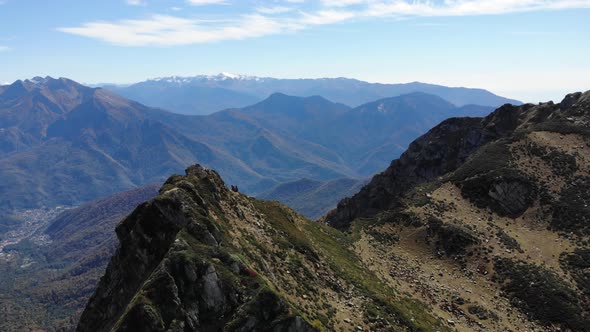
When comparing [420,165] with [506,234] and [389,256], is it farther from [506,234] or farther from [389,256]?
[389,256]

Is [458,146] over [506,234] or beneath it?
over

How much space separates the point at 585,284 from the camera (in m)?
64.4

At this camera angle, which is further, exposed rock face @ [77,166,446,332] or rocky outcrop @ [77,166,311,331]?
exposed rock face @ [77,166,446,332]

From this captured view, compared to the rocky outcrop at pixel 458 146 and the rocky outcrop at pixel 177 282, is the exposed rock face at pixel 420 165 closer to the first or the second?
the rocky outcrop at pixel 458 146

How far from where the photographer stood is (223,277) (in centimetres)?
3566

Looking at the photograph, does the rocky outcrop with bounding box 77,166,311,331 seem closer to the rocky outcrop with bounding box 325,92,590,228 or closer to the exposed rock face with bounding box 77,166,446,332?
the exposed rock face with bounding box 77,166,446,332

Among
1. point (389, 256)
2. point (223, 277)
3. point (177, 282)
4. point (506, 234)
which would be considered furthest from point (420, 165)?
point (177, 282)

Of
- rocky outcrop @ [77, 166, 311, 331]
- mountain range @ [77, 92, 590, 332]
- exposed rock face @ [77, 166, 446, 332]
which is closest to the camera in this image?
rocky outcrop @ [77, 166, 311, 331]

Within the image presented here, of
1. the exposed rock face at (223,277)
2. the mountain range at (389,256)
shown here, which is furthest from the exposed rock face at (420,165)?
the exposed rock face at (223,277)

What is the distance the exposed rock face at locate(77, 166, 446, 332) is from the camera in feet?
110

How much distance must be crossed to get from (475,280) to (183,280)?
4863 cm

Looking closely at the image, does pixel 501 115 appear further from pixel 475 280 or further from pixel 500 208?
pixel 475 280

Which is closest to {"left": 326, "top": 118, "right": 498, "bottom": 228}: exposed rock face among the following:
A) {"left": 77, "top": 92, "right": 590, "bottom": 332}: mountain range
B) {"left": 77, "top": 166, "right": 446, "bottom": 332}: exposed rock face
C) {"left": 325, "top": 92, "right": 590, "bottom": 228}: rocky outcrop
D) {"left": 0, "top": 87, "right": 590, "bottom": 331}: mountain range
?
{"left": 325, "top": 92, "right": 590, "bottom": 228}: rocky outcrop

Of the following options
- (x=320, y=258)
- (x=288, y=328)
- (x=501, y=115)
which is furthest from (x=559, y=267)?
(x=501, y=115)
